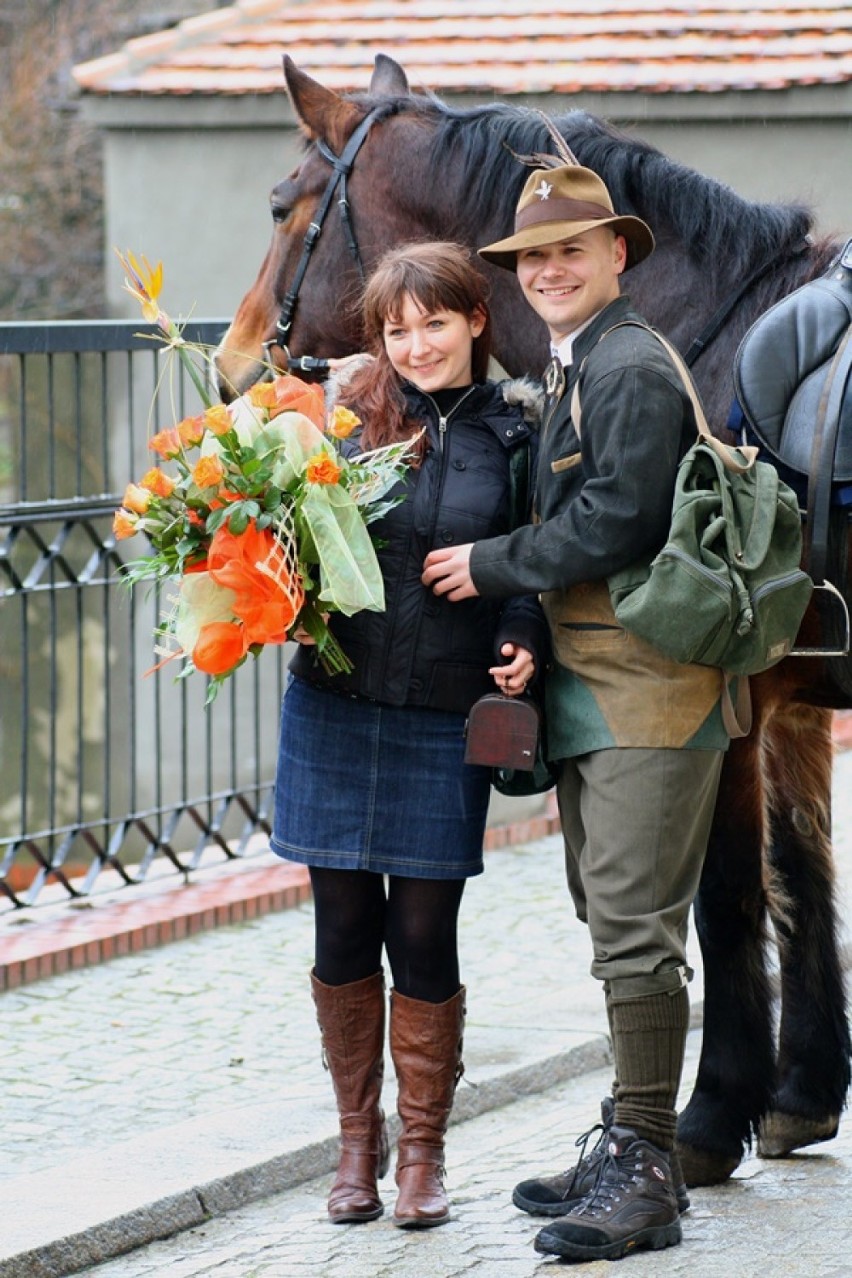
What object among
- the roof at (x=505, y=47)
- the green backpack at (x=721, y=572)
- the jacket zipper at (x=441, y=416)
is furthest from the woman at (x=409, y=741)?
the roof at (x=505, y=47)

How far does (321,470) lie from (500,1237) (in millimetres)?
1596

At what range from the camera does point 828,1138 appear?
14.9 feet

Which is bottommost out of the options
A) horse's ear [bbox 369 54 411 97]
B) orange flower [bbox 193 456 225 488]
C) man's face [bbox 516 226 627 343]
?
orange flower [bbox 193 456 225 488]

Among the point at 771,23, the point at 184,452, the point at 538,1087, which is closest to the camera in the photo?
the point at 184,452

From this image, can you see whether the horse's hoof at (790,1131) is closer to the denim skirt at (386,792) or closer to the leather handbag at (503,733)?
the denim skirt at (386,792)

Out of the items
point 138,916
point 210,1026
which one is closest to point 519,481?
point 210,1026

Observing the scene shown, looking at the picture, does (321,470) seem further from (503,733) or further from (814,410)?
(814,410)

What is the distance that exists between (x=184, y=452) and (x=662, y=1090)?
5.03 feet

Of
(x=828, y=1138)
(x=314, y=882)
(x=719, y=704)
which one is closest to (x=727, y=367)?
(x=719, y=704)

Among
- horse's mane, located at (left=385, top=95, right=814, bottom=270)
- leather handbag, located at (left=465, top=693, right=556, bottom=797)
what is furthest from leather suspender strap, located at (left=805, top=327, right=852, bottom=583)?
leather handbag, located at (left=465, top=693, right=556, bottom=797)

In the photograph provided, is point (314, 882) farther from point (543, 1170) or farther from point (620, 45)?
point (620, 45)

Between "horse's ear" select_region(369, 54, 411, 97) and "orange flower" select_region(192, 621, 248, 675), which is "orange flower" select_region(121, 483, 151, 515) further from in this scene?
"horse's ear" select_region(369, 54, 411, 97)

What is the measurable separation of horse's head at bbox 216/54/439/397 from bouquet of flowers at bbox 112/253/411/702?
0.91 m

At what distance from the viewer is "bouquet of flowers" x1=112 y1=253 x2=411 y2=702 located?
3.60m
